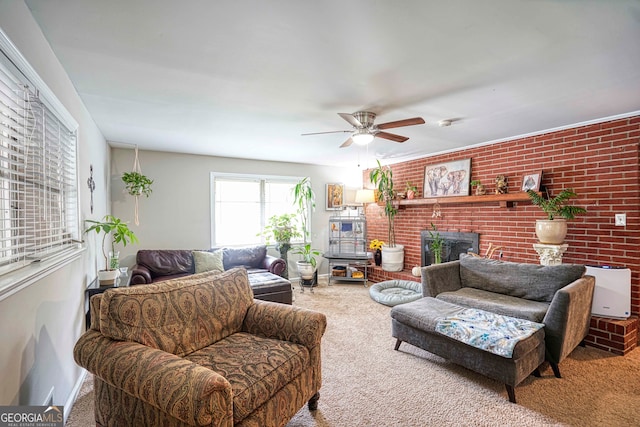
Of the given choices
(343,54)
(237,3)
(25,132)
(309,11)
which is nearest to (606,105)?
(343,54)

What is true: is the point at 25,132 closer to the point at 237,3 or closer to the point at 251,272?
the point at 237,3

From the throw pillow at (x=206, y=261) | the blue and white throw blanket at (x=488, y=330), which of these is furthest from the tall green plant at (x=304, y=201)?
the blue and white throw blanket at (x=488, y=330)

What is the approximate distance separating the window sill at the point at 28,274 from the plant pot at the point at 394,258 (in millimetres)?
4498

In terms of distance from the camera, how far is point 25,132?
1.58 meters

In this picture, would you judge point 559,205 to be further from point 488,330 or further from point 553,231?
point 488,330

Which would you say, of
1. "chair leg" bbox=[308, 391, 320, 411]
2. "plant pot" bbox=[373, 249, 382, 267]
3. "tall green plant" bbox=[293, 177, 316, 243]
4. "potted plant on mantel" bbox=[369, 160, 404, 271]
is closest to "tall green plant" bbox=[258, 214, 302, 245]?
"tall green plant" bbox=[293, 177, 316, 243]

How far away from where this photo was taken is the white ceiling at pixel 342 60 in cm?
152

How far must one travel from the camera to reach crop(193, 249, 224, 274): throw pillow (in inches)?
174

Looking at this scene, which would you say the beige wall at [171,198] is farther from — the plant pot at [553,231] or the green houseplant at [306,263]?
the plant pot at [553,231]

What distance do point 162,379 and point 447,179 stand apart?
4545 millimetres

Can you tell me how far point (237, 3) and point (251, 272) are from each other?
362 cm

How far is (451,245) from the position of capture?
489 centimetres

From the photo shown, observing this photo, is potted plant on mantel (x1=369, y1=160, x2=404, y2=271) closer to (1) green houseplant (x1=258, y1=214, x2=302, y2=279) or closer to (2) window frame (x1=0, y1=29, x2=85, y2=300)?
(1) green houseplant (x1=258, y1=214, x2=302, y2=279)

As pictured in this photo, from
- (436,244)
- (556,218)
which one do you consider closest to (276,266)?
(436,244)
